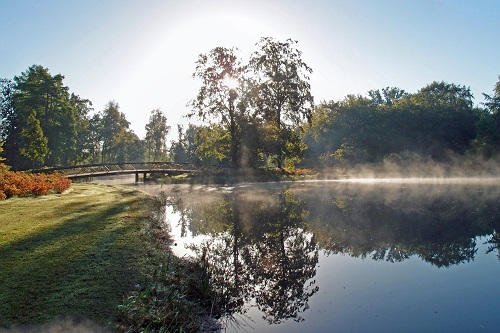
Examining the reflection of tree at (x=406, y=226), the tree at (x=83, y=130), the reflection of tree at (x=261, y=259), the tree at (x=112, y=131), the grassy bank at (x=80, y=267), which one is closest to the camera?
the grassy bank at (x=80, y=267)

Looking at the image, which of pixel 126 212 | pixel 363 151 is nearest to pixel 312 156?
pixel 363 151

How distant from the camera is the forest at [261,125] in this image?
42688 millimetres

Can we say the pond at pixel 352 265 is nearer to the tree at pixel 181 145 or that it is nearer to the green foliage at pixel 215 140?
the green foliage at pixel 215 140

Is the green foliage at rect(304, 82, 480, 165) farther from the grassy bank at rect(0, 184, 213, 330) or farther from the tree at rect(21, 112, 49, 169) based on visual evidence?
the grassy bank at rect(0, 184, 213, 330)

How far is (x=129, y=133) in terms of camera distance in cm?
9144

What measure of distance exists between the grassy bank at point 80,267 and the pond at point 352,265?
1.42 m

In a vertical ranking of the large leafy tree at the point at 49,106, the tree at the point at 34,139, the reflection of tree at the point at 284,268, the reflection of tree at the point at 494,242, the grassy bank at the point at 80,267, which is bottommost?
the reflection of tree at the point at 284,268

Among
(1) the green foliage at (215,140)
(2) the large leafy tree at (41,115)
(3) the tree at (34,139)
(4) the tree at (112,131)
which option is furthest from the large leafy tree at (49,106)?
(1) the green foliage at (215,140)

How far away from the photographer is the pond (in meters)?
5.83

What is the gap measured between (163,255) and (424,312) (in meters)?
6.03

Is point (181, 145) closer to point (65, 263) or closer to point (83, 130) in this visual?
point (83, 130)

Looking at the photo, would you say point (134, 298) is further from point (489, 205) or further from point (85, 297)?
point (489, 205)

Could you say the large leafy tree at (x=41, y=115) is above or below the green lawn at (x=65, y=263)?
above

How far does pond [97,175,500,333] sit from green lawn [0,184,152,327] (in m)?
1.91
